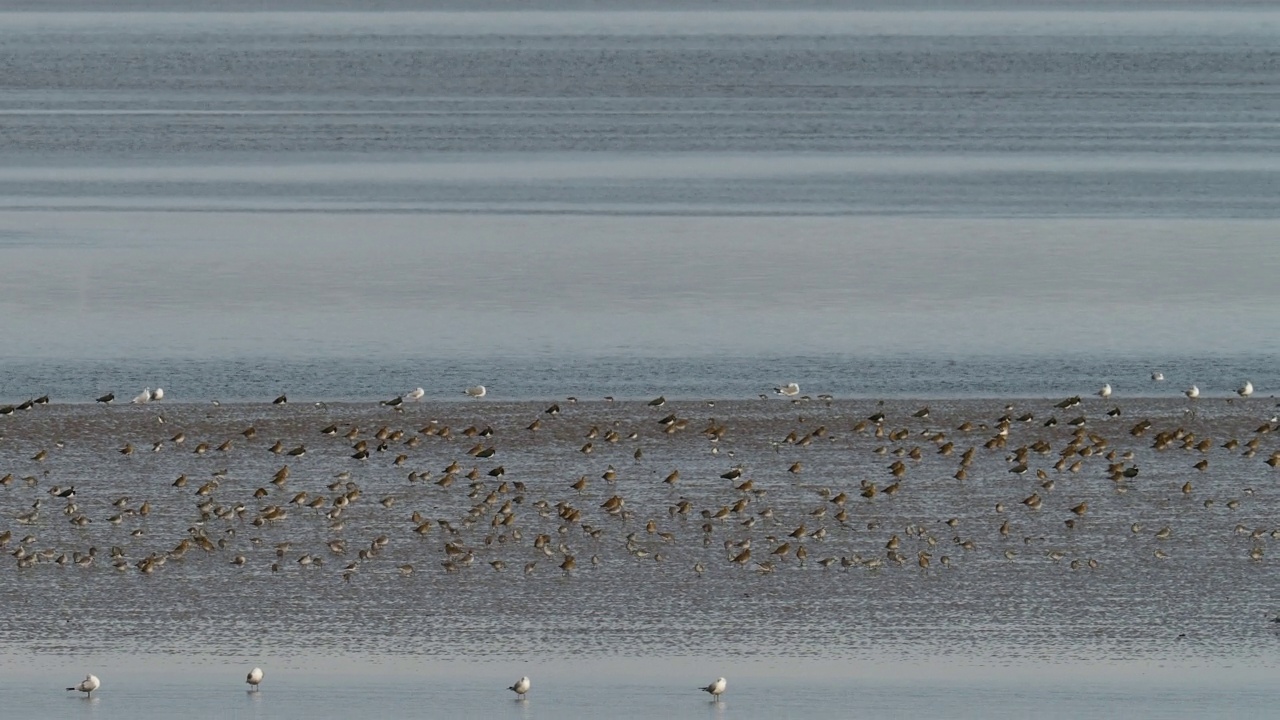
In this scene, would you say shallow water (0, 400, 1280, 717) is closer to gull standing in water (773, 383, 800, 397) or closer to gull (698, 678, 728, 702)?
gull (698, 678, 728, 702)

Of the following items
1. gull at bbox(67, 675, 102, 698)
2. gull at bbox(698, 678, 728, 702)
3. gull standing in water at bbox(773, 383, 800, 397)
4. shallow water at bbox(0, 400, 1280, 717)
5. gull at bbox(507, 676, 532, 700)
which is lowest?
gull at bbox(698, 678, 728, 702)

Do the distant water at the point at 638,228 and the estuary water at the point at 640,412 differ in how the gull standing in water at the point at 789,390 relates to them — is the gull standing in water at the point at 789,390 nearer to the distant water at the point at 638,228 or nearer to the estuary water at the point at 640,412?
the estuary water at the point at 640,412

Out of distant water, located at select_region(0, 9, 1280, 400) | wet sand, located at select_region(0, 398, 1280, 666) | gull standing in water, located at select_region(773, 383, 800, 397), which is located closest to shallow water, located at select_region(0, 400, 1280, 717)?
wet sand, located at select_region(0, 398, 1280, 666)

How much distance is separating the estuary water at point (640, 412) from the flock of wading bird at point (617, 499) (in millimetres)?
47

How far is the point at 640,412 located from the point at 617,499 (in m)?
3.41

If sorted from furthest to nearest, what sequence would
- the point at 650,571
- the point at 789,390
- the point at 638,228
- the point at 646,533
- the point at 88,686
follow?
1. the point at 638,228
2. the point at 789,390
3. the point at 646,533
4. the point at 650,571
5. the point at 88,686

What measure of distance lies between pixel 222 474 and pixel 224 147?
24.8 m

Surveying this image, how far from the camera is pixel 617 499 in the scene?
14.3 metres

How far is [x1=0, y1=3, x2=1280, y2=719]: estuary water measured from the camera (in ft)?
36.7

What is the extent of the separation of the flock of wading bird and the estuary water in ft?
0.16

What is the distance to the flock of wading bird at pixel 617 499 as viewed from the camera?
13.2m

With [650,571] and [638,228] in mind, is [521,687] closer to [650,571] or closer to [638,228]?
[650,571]

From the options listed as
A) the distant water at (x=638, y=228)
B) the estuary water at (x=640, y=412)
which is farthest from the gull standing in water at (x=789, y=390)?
the distant water at (x=638, y=228)

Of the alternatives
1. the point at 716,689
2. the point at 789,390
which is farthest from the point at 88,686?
the point at 789,390
